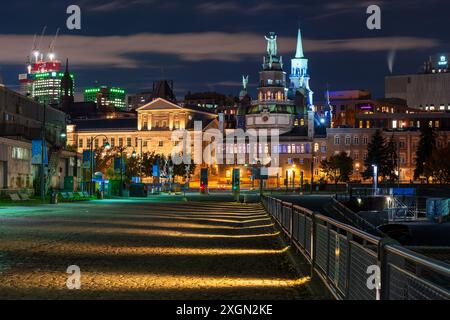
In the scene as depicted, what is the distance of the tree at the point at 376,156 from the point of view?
6294 inches

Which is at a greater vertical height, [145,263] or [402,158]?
[402,158]

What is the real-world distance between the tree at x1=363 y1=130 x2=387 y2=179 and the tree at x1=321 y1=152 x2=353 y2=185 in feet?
12.3

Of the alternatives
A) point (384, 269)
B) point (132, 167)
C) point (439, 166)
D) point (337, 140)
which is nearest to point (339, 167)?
point (337, 140)

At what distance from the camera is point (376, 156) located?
16062 cm

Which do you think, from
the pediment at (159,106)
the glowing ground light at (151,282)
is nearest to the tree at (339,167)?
the pediment at (159,106)

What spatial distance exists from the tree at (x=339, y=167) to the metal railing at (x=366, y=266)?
147373 mm

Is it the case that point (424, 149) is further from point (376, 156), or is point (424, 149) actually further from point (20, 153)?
point (20, 153)

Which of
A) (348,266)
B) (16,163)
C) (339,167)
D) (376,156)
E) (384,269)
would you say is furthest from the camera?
(339,167)

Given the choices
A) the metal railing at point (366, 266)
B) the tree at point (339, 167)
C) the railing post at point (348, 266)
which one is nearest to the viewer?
the metal railing at point (366, 266)

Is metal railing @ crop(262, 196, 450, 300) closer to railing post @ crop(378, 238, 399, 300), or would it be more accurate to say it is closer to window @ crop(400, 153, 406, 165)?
railing post @ crop(378, 238, 399, 300)

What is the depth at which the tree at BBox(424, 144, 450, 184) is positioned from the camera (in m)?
137

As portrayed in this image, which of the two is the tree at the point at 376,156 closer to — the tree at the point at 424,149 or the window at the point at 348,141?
the tree at the point at 424,149

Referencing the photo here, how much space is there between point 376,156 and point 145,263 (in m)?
145

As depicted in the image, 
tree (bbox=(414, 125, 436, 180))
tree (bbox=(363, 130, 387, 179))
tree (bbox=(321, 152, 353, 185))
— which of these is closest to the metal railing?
tree (bbox=(363, 130, 387, 179))
